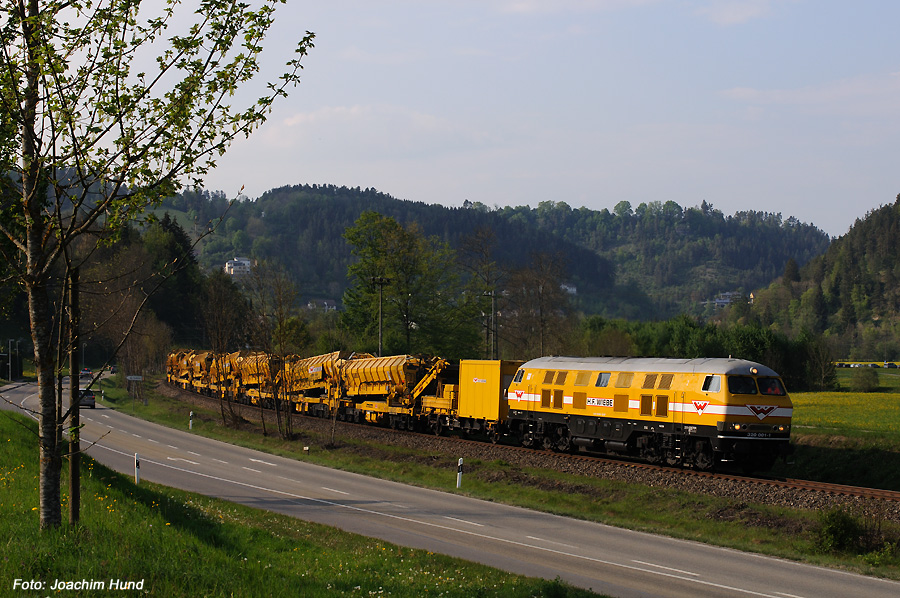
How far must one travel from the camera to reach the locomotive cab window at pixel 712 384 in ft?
87.3

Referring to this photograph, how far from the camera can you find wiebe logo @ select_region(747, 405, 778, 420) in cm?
2634

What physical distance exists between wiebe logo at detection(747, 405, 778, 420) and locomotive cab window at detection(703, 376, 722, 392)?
3.73ft

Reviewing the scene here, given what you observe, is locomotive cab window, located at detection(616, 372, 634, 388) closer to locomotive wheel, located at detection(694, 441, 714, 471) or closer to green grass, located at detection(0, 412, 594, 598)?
locomotive wheel, located at detection(694, 441, 714, 471)

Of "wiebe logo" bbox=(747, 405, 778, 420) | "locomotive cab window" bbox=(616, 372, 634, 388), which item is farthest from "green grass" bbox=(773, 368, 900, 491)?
"locomotive cab window" bbox=(616, 372, 634, 388)

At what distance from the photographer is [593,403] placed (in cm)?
3131

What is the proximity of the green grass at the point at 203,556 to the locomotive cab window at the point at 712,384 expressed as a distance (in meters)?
14.0

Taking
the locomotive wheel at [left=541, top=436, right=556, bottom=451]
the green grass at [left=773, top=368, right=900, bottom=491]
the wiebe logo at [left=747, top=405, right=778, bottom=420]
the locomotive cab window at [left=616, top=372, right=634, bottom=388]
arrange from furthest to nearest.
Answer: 1. the locomotive wheel at [left=541, top=436, right=556, bottom=451]
2. the green grass at [left=773, top=368, right=900, bottom=491]
3. the locomotive cab window at [left=616, top=372, right=634, bottom=388]
4. the wiebe logo at [left=747, top=405, right=778, bottom=420]

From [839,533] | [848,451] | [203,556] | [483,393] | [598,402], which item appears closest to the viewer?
[203,556]

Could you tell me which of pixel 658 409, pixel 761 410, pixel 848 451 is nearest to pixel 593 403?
pixel 658 409

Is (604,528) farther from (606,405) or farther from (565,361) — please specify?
(565,361)

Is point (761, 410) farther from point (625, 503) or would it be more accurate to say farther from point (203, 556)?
point (203, 556)

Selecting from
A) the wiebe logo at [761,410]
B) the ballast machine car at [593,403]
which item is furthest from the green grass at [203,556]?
the wiebe logo at [761,410]

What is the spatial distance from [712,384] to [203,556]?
19.6m

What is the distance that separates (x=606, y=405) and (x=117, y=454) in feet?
71.6
